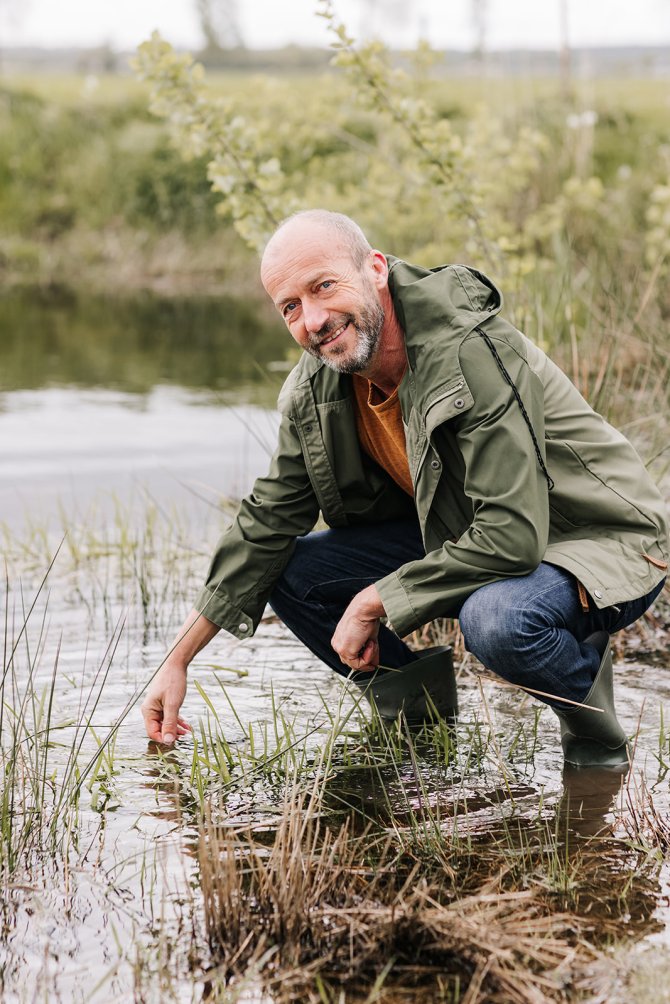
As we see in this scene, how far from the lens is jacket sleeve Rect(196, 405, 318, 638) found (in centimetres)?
327

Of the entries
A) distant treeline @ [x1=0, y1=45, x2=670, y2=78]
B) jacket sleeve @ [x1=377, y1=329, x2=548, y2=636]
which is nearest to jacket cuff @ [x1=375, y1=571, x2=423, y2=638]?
jacket sleeve @ [x1=377, y1=329, x2=548, y2=636]

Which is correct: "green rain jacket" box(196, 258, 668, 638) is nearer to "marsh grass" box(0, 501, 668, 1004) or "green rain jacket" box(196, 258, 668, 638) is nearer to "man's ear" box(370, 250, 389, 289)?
"man's ear" box(370, 250, 389, 289)

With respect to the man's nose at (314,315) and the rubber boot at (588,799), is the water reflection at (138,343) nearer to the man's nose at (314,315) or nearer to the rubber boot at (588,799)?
the man's nose at (314,315)

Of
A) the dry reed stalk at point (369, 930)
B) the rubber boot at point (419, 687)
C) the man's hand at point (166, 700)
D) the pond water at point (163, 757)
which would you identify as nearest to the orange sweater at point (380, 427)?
the rubber boot at point (419, 687)

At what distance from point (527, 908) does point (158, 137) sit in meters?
19.7

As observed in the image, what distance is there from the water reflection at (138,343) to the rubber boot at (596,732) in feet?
19.8

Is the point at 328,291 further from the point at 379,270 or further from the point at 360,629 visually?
the point at 360,629

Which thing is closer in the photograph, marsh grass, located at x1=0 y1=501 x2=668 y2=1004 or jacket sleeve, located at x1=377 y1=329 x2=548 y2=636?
marsh grass, located at x1=0 y1=501 x2=668 y2=1004

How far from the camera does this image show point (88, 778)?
305 cm

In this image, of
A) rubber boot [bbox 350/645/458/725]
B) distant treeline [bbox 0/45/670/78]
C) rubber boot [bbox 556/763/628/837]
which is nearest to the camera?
rubber boot [bbox 556/763/628/837]

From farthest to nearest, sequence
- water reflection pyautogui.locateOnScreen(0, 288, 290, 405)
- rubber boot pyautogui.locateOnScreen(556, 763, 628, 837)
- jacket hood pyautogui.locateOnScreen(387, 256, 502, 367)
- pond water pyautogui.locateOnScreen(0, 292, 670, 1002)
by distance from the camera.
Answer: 1. water reflection pyautogui.locateOnScreen(0, 288, 290, 405)
2. jacket hood pyautogui.locateOnScreen(387, 256, 502, 367)
3. rubber boot pyautogui.locateOnScreen(556, 763, 628, 837)
4. pond water pyautogui.locateOnScreen(0, 292, 670, 1002)

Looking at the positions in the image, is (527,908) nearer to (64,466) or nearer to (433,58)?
(433,58)

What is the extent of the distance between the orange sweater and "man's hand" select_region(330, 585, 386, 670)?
0.39 meters

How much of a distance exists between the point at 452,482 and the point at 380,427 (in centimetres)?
31
